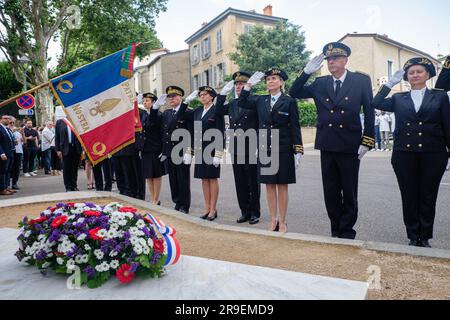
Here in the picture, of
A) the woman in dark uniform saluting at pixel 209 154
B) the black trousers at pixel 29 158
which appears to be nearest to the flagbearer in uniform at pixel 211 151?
the woman in dark uniform saluting at pixel 209 154

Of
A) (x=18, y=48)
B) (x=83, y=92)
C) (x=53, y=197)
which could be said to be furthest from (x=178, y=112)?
(x=18, y=48)

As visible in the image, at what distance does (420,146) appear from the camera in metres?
4.46

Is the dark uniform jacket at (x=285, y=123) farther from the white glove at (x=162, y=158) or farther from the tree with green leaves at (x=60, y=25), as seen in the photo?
the tree with green leaves at (x=60, y=25)

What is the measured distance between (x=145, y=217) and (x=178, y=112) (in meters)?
3.81

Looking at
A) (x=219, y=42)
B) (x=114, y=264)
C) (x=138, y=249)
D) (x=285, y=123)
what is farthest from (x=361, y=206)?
(x=219, y=42)

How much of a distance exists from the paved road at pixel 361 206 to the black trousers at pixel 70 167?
1.77 metres

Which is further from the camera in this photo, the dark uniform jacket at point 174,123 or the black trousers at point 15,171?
the black trousers at point 15,171

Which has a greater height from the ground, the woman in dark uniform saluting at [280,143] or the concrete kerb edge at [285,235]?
the woman in dark uniform saluting at [280,143]

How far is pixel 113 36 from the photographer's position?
23062mm

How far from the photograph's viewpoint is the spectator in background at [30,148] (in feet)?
50.8

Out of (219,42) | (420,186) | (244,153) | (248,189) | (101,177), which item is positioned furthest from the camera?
(219,42)

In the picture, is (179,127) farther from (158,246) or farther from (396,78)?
(158,246)

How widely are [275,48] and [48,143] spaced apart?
1634 centimetres
